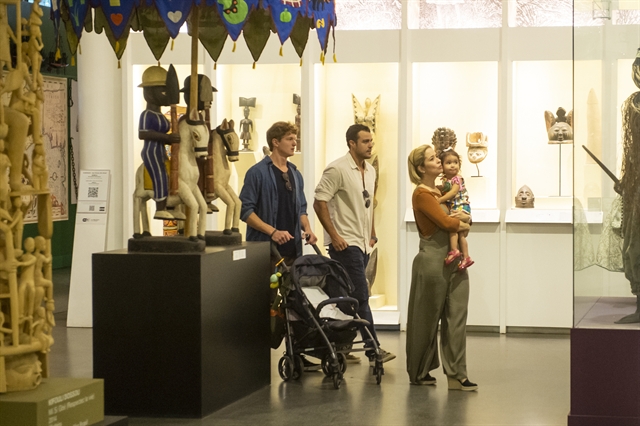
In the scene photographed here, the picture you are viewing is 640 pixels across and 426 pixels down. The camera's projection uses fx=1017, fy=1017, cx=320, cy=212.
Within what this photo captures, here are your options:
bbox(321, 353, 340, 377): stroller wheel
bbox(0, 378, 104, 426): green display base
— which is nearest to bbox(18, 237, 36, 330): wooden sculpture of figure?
A: bbox(0, 378, 104, 426): green display base

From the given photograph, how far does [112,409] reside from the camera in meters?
5.56

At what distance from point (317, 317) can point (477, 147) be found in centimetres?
307

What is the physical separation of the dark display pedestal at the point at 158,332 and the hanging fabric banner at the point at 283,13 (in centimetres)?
132

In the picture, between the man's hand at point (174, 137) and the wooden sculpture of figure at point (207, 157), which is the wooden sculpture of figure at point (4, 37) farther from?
the wooden sculpture of figure at point (207, 157)

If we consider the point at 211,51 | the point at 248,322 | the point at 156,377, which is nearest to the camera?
the point at 156,377

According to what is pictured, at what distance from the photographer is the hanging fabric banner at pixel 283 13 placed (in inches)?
227

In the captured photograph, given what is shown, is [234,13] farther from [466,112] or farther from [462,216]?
[466,112]

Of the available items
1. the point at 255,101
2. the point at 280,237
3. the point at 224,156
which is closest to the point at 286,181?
the point at 280,237

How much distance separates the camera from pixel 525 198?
8.63 m

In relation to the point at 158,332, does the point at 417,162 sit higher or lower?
higher

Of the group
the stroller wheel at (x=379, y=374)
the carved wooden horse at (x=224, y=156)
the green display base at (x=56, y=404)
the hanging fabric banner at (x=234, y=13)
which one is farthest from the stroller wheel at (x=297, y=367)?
the green display base at (x=56, y=404)

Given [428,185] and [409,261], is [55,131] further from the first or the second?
[428,185]

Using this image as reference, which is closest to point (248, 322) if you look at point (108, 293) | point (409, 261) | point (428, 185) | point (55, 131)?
point (108, 293)

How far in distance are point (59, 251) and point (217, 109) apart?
7.31m
